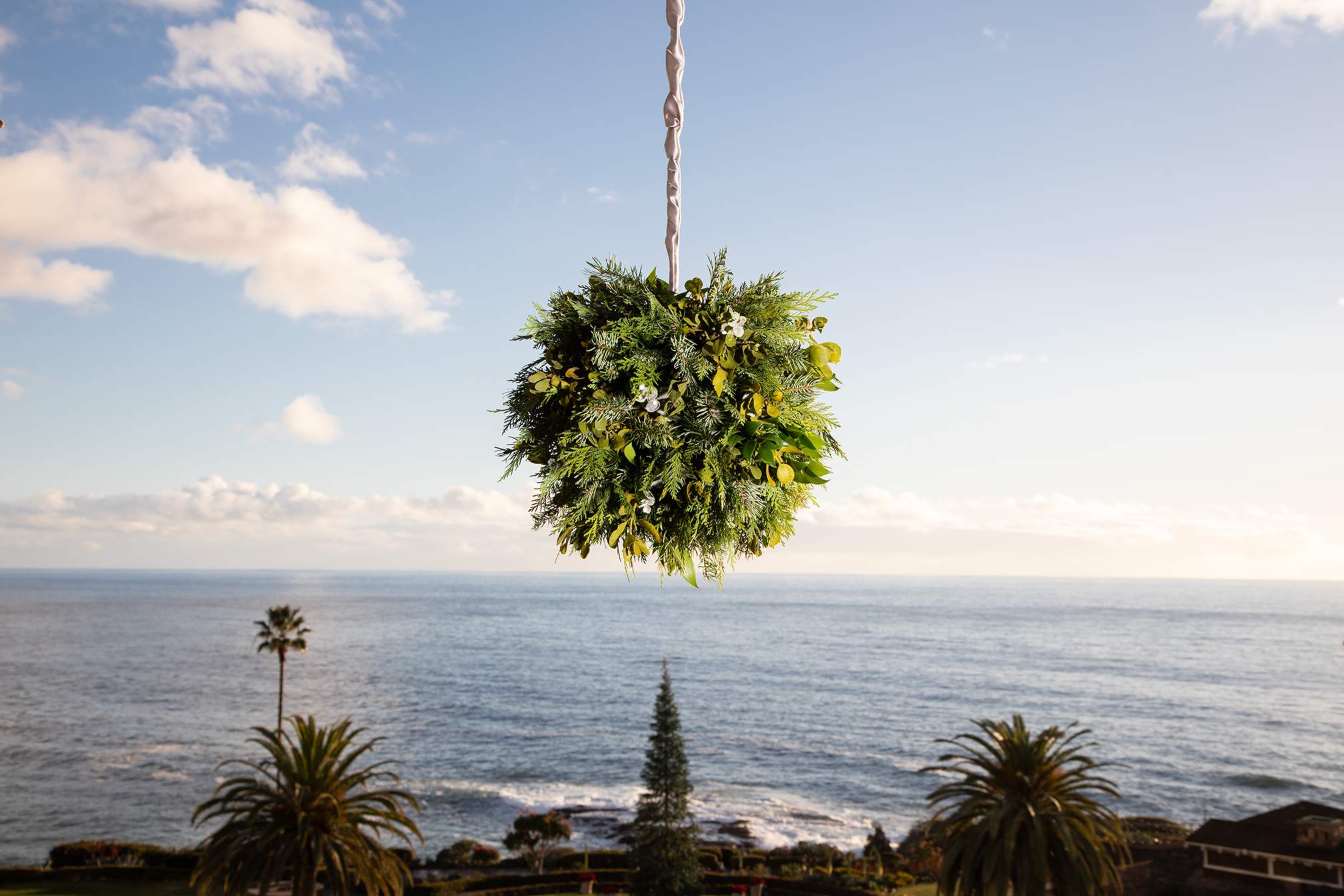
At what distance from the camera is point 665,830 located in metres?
42.0

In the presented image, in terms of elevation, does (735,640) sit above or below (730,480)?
below

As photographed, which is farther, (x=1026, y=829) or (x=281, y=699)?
(x=281, y=699)

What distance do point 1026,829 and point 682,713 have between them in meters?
70.2

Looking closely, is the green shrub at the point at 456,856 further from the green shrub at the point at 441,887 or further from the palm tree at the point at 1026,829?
the palm tree at the point at 1026,829

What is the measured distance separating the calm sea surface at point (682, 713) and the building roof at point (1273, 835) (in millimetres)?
17961

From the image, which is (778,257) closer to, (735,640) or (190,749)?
(190,749)

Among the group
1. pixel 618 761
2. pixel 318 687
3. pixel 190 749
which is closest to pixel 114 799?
pixel 190 749

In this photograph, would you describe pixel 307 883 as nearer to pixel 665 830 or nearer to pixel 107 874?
pixel 665 830

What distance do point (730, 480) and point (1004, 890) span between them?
19.7 m

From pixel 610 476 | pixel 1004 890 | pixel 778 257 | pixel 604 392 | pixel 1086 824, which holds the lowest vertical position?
pixel 1004 890

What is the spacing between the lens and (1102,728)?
81688mm

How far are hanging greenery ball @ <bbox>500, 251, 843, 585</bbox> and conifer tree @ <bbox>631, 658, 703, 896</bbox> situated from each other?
38.0 metres

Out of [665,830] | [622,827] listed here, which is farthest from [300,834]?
[622,827]

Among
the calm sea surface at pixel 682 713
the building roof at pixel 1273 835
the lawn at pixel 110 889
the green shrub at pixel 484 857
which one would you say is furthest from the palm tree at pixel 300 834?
the building roof at pixel 1273 835
